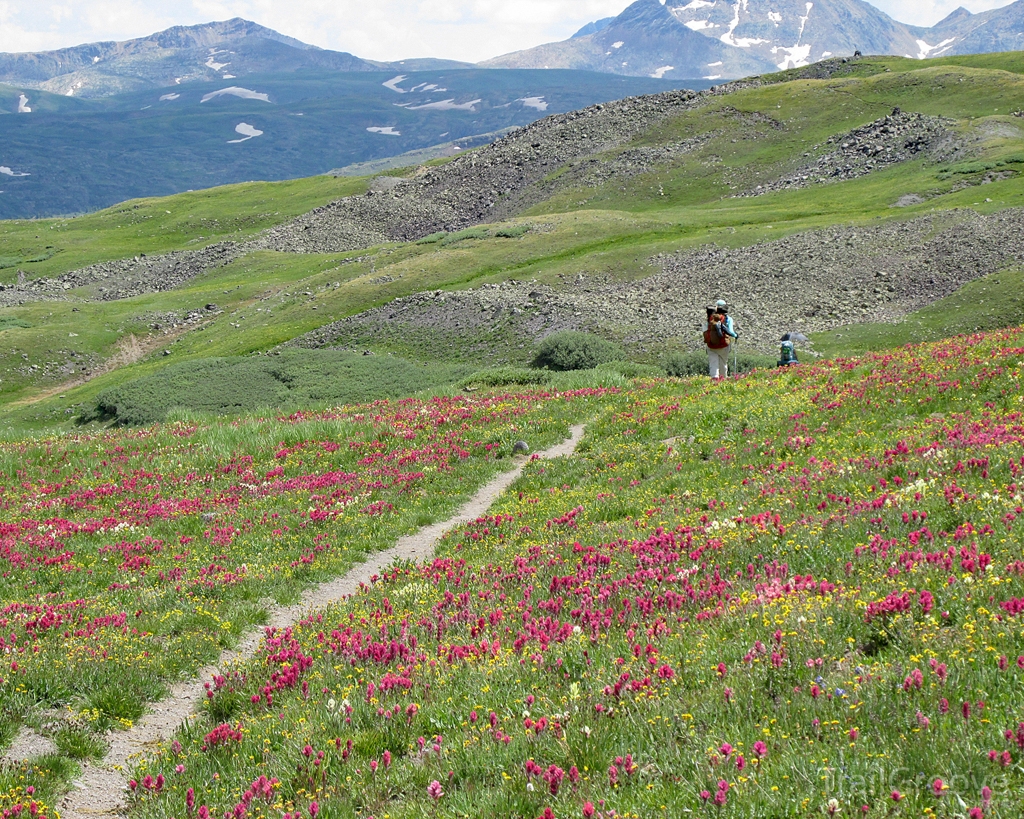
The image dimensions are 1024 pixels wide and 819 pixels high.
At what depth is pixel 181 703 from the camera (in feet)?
33.2

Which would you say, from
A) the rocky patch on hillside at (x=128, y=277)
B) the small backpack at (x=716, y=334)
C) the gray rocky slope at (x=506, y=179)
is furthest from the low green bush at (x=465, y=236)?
the small backpack at (x=716, y=334)

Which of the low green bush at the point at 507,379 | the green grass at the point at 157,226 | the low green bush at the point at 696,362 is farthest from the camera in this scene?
the green grass at the point at 157,226

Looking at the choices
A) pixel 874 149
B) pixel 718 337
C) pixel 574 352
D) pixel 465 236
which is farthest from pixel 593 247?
pixel 718 337

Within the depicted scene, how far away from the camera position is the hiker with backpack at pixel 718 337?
27.5 m

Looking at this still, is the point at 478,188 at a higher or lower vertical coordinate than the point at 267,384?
higher

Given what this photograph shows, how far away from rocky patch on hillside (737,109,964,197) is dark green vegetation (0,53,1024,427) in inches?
56.7

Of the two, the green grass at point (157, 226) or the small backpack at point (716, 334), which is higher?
the green grass at point (157, 226)

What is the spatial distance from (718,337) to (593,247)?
3907 cm

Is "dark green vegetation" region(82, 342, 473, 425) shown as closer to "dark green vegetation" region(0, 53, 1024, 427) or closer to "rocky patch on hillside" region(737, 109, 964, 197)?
"dark green vegetation" region(0, 53, 1024, 427)

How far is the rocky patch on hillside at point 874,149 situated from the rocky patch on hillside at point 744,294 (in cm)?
2911

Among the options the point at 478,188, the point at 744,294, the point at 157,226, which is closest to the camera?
the point at 744,294

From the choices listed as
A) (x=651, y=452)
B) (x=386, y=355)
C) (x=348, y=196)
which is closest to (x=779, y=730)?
(x=651, y=452)

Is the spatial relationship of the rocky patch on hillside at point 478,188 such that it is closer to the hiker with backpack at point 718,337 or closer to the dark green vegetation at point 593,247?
the dark green vegetation at point 593,247

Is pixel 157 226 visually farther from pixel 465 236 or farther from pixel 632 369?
pixel 632 369
